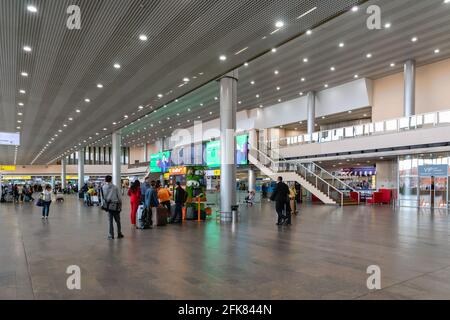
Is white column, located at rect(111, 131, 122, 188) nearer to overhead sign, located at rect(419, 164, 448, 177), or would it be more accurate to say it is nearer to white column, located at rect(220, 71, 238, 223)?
white column, located at rect(220, 71, 238, 223)

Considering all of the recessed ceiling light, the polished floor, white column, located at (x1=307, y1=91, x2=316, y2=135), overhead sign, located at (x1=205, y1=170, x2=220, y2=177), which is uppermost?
white column, located at (x1=307, y1=91, x2=316, y2=135)

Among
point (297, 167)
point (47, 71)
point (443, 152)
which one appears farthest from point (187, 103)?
point (443, 152)

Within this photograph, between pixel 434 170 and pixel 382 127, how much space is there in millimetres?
3919

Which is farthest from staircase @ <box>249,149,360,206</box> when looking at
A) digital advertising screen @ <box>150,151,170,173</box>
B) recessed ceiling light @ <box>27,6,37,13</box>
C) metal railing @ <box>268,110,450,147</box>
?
recessed ceiling light @ <box>27,6,37,13</box>

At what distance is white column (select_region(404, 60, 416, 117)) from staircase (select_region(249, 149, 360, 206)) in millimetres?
6499

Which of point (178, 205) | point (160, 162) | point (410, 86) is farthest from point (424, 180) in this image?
point (160, 162)

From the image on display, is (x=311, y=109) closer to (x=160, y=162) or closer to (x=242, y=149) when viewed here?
(x=242, y=149)

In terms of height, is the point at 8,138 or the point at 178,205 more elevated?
the point at 8,138

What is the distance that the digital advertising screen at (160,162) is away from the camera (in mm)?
35031

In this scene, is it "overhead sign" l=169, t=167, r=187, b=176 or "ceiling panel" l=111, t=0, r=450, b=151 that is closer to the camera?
"overhead sign" l=169, t=167, r=187, b=176

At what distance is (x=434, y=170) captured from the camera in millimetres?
19297

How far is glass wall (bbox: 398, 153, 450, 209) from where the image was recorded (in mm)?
19484
